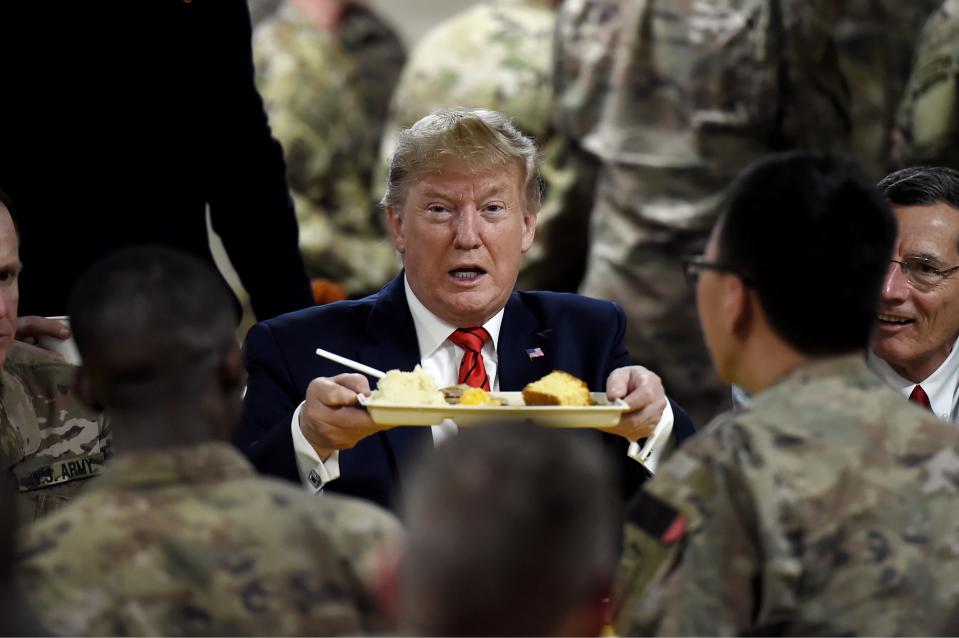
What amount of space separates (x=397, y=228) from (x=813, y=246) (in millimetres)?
1299

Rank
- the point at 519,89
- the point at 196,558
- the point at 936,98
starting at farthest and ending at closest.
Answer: the point at 519,89 < the point at 936,98 < the point at 196,558

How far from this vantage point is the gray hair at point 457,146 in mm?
2969

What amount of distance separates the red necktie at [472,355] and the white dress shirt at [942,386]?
795 mm

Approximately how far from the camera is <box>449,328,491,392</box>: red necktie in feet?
9.70

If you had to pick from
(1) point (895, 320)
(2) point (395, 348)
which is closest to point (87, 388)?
(2) point (395, 348)

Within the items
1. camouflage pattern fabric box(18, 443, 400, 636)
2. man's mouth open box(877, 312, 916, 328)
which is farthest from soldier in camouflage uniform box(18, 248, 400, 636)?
man's mouth open box(877, 312, 916, 328)

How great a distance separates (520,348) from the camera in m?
3.01

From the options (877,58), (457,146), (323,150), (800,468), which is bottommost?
(323,150)

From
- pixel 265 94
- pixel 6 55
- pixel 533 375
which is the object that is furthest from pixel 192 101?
pixel 265 94

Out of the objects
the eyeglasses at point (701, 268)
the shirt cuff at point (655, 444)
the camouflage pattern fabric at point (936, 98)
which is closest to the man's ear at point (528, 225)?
the shirt cuff at point (655, 444)

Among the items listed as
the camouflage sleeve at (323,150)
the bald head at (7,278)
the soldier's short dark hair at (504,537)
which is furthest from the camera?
the camouflage sleeve at (323,150)

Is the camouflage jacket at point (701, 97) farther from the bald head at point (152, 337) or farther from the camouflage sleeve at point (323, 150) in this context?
the bald head at point (152, 337)

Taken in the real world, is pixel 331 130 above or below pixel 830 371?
below

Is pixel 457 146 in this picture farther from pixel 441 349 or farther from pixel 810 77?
pixel 810 77
